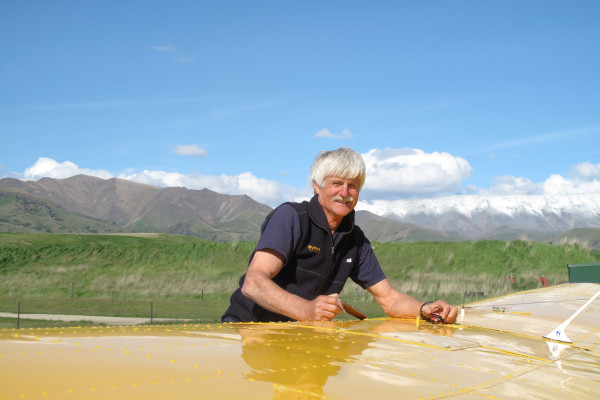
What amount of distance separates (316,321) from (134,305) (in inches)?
1025

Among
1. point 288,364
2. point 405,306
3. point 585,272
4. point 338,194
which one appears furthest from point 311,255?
point 585,272

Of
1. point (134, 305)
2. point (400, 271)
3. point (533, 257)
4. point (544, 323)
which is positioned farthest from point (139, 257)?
point (544, 323)

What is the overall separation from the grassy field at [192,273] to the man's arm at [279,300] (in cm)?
1907

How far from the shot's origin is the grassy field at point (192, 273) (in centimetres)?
2766

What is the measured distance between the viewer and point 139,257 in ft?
143

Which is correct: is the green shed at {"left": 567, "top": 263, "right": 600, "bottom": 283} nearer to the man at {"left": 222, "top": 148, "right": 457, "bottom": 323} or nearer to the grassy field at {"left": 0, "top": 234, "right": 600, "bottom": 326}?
the grassy field at {"left": 0, "top": 234, "right": 600, "bottom": 326}

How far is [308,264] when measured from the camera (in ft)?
14.1

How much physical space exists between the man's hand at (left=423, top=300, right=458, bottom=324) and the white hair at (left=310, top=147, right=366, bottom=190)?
1128mm

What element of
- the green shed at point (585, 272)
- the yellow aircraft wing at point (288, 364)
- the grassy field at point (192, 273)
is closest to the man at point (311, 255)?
the yellow aircraft wing at point (288, 364)

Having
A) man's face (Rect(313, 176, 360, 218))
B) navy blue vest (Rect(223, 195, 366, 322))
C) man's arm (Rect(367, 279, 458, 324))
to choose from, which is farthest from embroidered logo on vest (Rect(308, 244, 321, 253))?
man's arm (Rect(367, 279, 458, 324))

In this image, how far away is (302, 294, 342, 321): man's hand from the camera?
387 cm

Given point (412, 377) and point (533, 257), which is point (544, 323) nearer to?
point (412, 377)

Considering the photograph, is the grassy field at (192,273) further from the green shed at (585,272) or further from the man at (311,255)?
the man at (311,255)

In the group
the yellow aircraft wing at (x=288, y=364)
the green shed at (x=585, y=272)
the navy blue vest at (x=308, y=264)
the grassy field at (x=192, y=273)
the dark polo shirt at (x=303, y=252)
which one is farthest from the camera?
the grassy field at (x=192, y=273)
